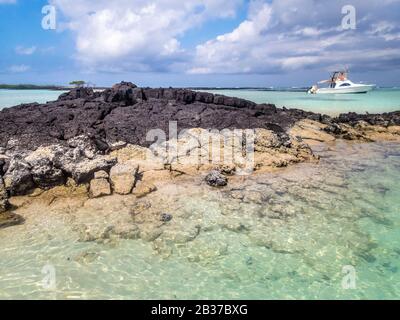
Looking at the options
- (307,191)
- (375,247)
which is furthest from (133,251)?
(307,191)

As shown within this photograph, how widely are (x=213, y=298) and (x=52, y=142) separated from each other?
11170 millimetres

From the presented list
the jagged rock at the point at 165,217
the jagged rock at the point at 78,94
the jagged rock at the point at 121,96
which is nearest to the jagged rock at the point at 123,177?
the jagged rock at the point at 165,217

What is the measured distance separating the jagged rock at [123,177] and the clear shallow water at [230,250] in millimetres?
948

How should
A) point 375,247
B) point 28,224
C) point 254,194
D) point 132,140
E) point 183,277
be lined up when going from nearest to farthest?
point 183,277 < point 375,247 < point 28,224 < point 254,194 < point 132,140

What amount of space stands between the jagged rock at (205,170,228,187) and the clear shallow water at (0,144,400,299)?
428 millimetres

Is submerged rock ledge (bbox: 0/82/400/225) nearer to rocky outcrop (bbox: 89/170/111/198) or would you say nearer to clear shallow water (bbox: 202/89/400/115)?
rocky outcrop (bbox: 89/170/111/198)

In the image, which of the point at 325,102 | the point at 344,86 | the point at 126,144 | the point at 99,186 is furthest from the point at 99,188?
the point at 344,86

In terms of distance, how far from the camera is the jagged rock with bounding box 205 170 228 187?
44.3ft

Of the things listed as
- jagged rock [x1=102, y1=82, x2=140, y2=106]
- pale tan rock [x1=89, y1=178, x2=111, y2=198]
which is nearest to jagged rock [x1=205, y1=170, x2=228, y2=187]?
pale tan rock [x1=89, y1=178, x2=111, y2=198]

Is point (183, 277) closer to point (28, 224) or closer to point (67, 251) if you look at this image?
point (67, 251)

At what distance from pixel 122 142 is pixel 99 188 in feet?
15.1

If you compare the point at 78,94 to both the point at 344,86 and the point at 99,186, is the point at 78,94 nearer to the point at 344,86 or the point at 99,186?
the point at 99,186

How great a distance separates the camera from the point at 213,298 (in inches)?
276

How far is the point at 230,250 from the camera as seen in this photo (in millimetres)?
8797
